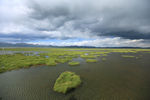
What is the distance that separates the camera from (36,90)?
11391mm

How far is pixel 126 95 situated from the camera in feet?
34.1

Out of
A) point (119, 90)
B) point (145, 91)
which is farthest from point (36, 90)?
point (145, 91)

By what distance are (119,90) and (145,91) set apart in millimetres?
4147

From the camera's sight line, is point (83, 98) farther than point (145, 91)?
No

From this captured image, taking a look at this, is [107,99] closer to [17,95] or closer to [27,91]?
[27,91]

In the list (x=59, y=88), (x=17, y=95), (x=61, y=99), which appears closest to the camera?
(x=61, y=99)

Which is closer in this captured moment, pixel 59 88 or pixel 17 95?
pixel 17 95

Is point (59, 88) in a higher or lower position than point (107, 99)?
higher

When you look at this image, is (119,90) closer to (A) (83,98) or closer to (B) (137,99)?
(B) (137,99)

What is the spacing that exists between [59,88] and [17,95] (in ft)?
20.0

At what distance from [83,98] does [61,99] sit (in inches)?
119

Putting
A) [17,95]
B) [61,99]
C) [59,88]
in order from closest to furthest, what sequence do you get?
[61,99] < [17,95] < [59,88]

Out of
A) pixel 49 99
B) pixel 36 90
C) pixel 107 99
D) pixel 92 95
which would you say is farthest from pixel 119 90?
pixel 36 90

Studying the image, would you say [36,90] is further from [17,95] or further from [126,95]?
[126,95]
